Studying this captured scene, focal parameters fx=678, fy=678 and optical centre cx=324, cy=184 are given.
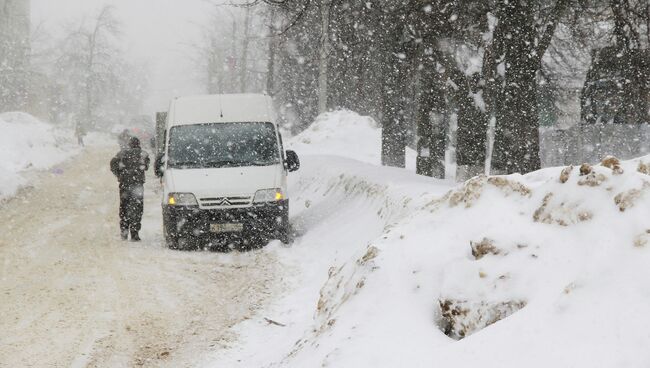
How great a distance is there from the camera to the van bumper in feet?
35.2

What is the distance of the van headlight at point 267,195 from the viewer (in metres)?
10.9

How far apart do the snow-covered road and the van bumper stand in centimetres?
35

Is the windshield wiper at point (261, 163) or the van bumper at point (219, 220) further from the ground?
the windshield wiper at point (261, 163)

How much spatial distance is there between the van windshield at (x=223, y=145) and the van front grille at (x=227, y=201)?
768mm

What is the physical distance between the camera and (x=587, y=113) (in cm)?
2330

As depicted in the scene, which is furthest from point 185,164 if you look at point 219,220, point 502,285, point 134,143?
point 502,285

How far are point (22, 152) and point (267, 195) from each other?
21.7m

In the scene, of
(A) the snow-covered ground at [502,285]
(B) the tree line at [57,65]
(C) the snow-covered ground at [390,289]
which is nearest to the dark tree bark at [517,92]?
(C) the snow-covered ground at [390,289]

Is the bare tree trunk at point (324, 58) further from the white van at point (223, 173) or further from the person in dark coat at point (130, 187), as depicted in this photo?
the person in dark coat at point (130, 187)

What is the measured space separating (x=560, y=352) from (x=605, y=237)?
3.04 feet

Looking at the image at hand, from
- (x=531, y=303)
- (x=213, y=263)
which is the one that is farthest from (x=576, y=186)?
(x=213, y=263)

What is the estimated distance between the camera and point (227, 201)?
1080 cm

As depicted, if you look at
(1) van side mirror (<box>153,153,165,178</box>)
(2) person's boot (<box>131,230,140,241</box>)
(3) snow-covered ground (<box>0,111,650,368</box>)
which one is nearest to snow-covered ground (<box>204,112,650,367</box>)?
(3) snow-covered ground (<box>0,111,650,368</box>)

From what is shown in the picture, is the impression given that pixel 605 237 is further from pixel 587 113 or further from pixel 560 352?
pixel 587 113
